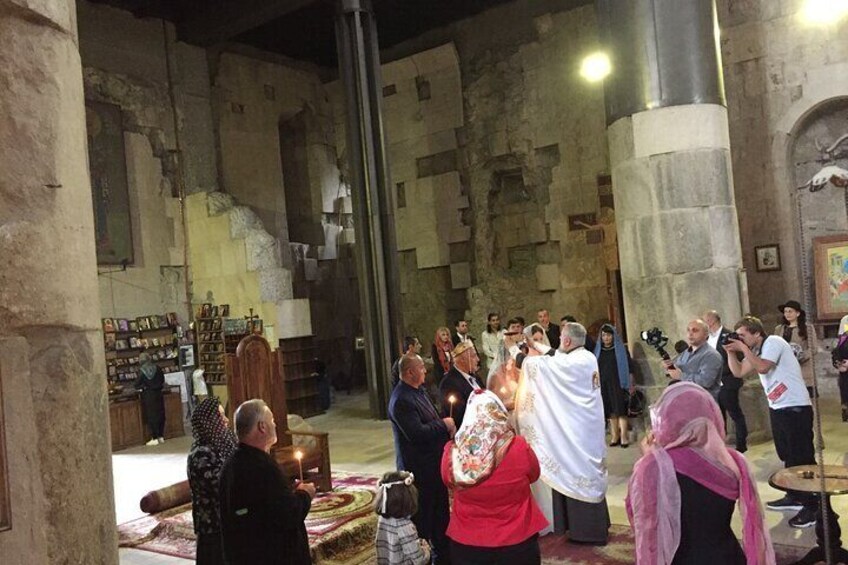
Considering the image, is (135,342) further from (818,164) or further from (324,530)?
(818,164)

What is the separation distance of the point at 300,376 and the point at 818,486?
9.67 meters

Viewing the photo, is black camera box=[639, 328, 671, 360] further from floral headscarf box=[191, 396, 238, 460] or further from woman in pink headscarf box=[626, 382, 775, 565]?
floral headscarf box=[191, 396, 238, 460]

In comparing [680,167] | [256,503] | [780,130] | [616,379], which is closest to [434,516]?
[256,503]

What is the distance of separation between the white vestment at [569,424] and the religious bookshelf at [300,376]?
7.56 metres

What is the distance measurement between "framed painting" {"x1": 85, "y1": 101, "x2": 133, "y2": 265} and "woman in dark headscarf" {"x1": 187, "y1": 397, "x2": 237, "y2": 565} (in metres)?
9.18

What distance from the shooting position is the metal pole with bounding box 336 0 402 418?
36.6 ft

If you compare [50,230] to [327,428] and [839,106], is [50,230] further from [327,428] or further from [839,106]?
[839,106]

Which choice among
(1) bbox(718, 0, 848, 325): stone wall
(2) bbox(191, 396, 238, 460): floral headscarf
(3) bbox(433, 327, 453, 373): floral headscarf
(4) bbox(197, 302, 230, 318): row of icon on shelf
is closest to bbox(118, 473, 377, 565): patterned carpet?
(2) bbox(191, 396, 238, 460): floral headscarf

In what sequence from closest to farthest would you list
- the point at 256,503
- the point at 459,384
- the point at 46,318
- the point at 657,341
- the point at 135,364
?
1. the point at 46,318
2. the point at 256,503
3. the point at 459,384
4. the point at 657,341
5. the point at 135,364

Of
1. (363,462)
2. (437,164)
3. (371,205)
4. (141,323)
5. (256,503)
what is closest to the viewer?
(256,503)

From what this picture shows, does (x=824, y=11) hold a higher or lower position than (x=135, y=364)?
higher

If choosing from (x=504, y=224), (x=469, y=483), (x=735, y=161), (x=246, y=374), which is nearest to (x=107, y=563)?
(x=469, y=483)

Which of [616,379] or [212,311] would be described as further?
[212,311]

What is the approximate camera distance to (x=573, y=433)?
16.3 ft
